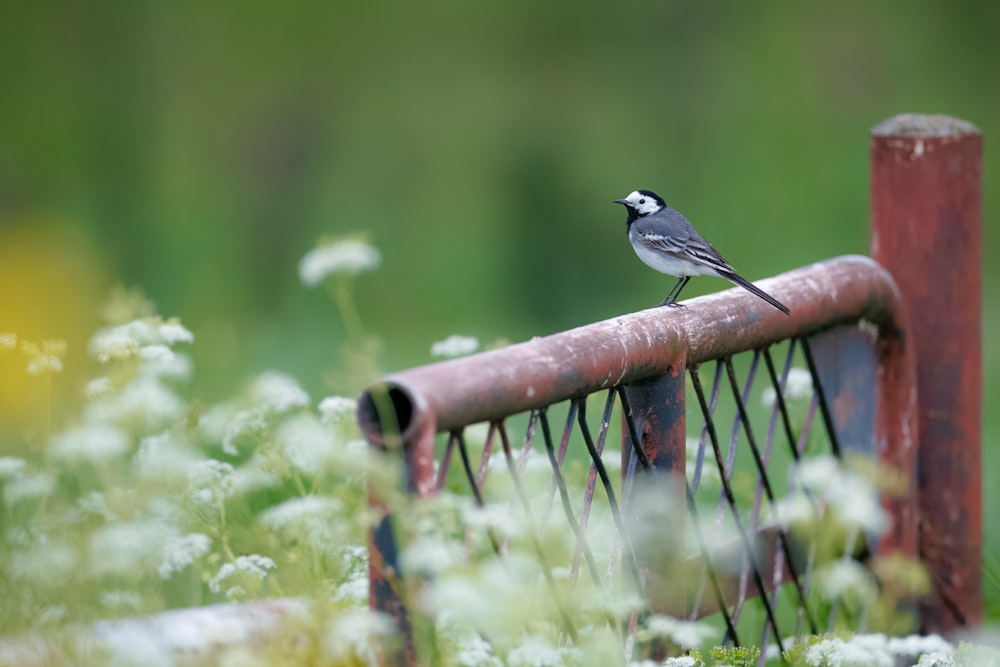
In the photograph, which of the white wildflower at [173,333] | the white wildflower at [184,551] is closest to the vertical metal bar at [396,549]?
the white wildflower at [184,551]

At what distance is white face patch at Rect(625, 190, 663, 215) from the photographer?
4.73 metres

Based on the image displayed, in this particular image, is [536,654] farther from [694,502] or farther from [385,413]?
[694,502]

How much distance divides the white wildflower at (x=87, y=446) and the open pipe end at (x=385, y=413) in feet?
1.63

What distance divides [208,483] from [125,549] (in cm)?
65

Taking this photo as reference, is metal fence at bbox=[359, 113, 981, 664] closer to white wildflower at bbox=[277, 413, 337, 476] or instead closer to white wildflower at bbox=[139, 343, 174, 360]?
white wildflower at bbox=[277, 413, 337, 476]

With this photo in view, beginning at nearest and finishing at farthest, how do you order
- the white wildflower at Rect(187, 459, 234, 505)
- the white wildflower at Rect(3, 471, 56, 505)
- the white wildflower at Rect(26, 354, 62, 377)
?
1. the white wildflower at Rect(3, 471, 56, 505)
2. the white wildflower at Rect(187, 459, 234, 505)
3. the white wildflower at Rect(26, 354, 62, 377)

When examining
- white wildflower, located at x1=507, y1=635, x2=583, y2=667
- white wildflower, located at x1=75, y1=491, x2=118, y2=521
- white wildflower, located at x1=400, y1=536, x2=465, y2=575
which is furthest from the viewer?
white wildflower, located at x1=75, y1=491, x2=118, y2=521

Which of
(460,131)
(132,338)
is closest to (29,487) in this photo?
(132,338)

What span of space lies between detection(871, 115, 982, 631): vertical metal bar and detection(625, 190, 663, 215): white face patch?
4.87 feet

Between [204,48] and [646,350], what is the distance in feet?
22.3

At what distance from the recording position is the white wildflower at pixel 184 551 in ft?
7.74

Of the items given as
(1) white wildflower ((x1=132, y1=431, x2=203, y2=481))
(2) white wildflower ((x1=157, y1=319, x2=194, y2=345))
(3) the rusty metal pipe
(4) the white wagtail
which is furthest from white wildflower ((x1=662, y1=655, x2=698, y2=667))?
(4) the white wagtail

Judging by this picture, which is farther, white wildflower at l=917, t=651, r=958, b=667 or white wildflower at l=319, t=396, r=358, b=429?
white wildflower at l=319, t=396, r=358, b=429

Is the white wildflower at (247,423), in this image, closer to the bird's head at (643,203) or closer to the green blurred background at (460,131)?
the bird's head at (643,203)
